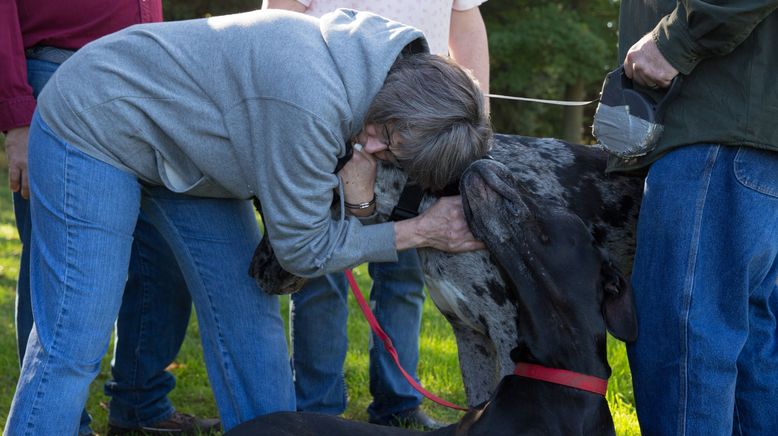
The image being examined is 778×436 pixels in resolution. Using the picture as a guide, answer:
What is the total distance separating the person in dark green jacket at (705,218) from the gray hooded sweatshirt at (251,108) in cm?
82

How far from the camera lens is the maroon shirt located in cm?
364

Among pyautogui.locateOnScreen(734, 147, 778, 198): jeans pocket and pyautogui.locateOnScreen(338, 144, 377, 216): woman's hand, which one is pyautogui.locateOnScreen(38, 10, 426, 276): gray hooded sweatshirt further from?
pyautogui.locateOnScreen(734, 147, 778, 198): jeans pocket

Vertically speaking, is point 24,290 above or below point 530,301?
below

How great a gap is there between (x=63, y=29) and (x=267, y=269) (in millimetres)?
1395

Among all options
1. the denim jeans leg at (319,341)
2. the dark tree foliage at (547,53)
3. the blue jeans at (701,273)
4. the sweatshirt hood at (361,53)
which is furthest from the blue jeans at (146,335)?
the dark tree foliage at (547,53)

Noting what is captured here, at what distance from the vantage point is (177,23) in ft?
10.4

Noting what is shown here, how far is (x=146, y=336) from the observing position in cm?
437

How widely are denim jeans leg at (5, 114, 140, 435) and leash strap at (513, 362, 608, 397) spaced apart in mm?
1431

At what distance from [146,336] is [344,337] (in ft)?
2.97

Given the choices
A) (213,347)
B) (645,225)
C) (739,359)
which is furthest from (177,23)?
(739,359)

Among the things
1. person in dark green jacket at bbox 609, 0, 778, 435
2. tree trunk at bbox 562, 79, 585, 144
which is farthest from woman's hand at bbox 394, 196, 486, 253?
tree trunk at bbox 562, 79, 585, 144

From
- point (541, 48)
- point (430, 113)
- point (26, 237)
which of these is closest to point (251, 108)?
point (430, 113)

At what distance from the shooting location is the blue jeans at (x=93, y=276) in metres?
3.09

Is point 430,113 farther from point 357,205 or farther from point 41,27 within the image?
point 41,27
